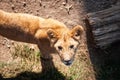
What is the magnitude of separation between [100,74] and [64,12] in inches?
48.0

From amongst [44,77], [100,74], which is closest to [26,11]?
[44,77]

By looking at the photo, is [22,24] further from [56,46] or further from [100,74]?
[100,74]

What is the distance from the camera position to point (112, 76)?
233 inches

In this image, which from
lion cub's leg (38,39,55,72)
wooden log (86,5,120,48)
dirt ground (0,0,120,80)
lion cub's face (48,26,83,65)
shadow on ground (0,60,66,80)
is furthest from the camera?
dirt ground (0,0,120,80)

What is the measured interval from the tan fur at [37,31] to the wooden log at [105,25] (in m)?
0.56

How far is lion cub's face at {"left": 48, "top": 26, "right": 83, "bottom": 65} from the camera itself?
505cm

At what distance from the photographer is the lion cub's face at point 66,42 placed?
5055mm

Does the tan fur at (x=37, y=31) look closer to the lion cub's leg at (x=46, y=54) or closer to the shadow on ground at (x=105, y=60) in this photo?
Answer: the lion cub's leg at (x=46, y=54)

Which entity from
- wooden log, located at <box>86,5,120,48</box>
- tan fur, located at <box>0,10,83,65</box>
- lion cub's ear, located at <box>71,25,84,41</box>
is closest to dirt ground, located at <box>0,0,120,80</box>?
wooden log, located at <box>86,5,120,48</box>

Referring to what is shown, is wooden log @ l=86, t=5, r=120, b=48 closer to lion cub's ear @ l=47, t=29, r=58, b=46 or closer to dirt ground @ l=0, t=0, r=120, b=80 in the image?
dirt ground @ l=0, t=0, r=120, b=80

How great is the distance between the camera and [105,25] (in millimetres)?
5715

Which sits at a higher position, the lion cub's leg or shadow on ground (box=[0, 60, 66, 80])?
the lion cub's leg

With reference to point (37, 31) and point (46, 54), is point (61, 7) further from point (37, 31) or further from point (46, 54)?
point (37, 31)

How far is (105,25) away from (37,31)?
3.49ft
